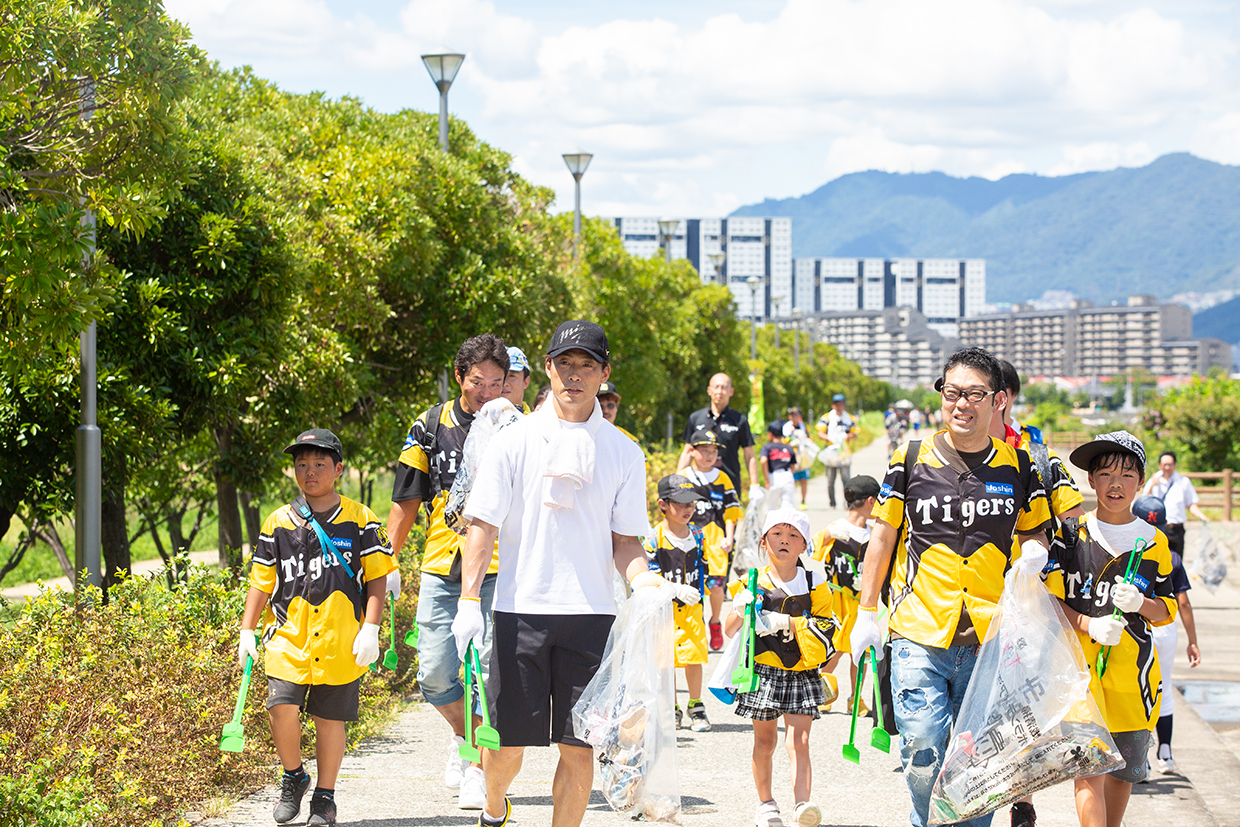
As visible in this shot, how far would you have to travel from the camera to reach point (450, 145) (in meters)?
15.1

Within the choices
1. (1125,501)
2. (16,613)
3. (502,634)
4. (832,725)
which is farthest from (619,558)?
(16,613)

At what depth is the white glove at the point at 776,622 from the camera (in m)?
5.45

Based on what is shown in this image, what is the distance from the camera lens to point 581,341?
3.97 metres

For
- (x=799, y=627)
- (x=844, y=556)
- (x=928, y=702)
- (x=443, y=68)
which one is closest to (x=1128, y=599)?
(x=928, y=702)

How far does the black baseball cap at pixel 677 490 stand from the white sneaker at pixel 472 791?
2.03 meters

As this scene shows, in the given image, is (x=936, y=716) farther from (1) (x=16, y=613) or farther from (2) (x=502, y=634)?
(1) (x=16, y=613)

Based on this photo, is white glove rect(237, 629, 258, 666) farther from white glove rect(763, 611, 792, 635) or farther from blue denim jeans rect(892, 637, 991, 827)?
blue denim jeans rect(892, 637, 991, 827)

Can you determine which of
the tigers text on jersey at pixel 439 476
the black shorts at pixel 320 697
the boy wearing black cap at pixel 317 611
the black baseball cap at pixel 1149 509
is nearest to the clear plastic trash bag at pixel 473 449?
the tigers text on jersey at pixel 439 476

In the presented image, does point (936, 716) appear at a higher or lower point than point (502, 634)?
lower

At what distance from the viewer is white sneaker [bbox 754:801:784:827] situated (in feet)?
17.0

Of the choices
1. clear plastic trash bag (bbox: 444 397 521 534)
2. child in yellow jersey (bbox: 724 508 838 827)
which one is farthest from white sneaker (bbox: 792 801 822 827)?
clear plastic trash bag (bbox: 444 397 521 534)

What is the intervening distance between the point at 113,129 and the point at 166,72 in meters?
0.39

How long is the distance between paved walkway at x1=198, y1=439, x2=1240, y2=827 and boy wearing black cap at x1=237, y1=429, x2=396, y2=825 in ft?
1.31

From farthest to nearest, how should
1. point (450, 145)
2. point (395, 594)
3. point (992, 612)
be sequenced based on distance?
point (450, 145) → point (395, 594) → point (992, 612)
